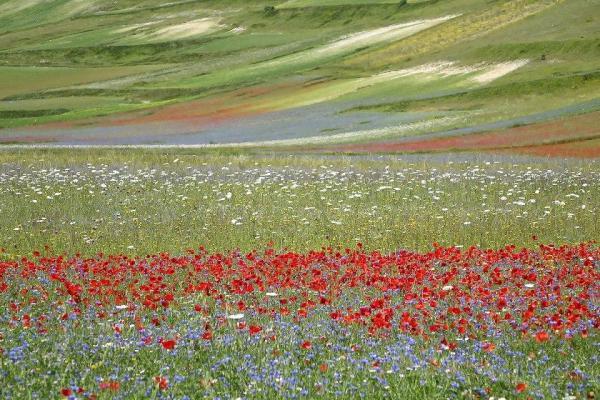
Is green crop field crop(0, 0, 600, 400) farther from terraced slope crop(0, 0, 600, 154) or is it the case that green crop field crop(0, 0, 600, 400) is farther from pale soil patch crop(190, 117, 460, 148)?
terraced slope crop(0, 0, 600, 154)

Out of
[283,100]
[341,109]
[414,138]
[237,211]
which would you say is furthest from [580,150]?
[283,100]

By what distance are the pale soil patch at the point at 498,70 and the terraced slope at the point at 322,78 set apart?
27 centimetres

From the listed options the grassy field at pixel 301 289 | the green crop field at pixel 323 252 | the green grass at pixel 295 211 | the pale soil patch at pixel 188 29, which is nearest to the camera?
the grassy field at pixel 301 289

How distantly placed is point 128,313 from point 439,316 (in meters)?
3.35

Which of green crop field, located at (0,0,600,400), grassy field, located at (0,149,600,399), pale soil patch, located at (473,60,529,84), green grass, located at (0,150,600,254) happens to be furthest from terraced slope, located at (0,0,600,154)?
grassy field, located at (0,149,600,399)

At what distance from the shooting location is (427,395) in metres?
6.79

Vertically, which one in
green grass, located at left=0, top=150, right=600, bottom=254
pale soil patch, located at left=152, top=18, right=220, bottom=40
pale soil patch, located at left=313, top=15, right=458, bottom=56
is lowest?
pale soil patch, located at left=313, top=15, right=458, bottom=56

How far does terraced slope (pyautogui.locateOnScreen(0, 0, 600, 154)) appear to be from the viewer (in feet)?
172

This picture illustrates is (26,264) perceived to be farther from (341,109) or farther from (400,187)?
(341,109)

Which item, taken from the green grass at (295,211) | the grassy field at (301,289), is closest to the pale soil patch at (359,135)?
the green grass at (295,211)

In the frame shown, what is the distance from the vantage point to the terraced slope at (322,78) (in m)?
52.3

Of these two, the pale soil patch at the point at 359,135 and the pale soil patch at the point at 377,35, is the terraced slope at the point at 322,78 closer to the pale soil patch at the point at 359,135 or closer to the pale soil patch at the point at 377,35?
the pale soil patch at the point at 359,135

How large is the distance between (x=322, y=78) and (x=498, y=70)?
21156 millimetres

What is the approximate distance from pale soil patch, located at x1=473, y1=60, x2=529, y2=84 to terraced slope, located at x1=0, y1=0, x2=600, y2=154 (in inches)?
10.7
